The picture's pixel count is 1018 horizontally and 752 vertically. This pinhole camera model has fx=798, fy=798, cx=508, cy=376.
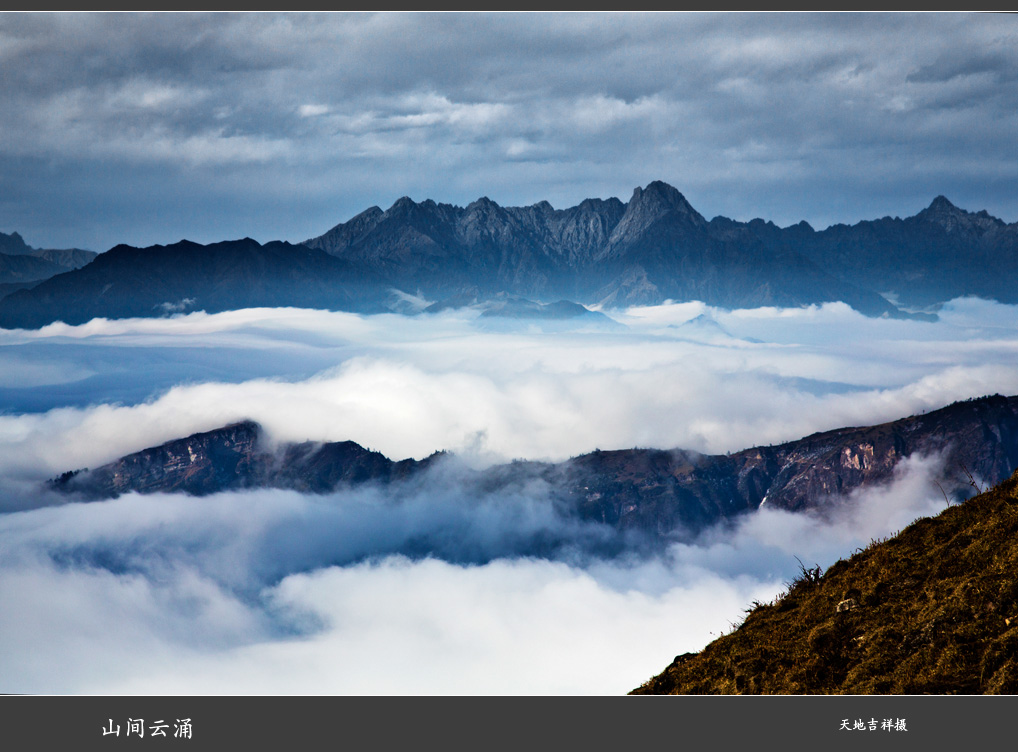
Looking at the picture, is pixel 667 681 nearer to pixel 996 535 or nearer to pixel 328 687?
pixel 996 535

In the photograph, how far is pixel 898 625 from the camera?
19406 millimetres

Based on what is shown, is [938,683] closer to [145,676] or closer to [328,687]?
[328,687]

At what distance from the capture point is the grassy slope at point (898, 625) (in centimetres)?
1773

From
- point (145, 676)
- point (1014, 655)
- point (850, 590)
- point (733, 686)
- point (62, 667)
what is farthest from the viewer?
point (145, 676)

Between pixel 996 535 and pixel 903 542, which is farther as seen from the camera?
pixel 903 542

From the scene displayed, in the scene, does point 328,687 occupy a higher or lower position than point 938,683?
lower

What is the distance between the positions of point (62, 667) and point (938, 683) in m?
202

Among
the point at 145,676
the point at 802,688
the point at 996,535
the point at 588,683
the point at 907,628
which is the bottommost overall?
the point at 588,683

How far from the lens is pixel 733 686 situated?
20.5 metres

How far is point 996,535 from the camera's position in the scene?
816 inches

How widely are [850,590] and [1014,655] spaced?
520 centimetres

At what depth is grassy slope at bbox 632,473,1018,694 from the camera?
17.7 metres
